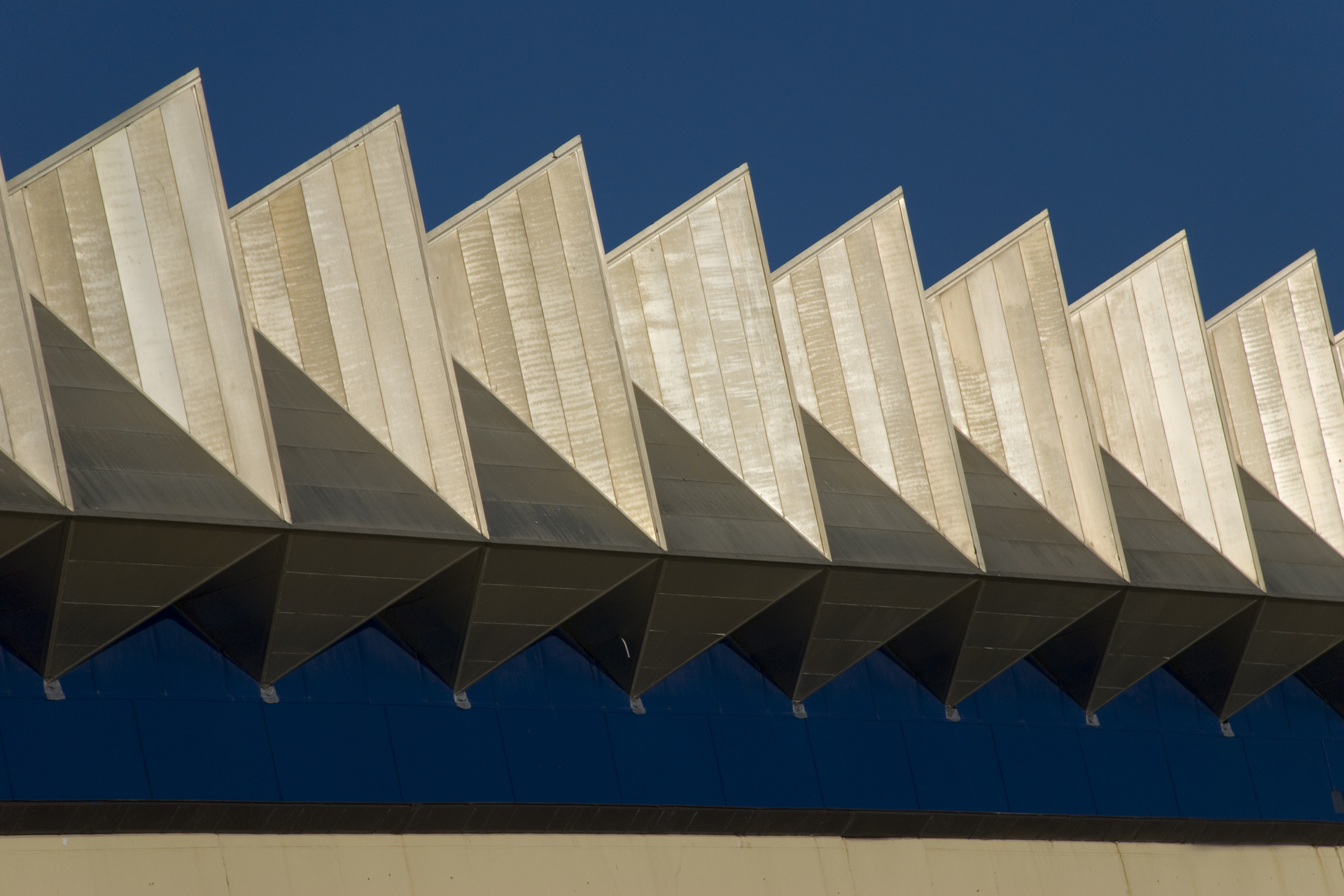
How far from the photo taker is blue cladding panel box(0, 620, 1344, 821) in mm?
18234

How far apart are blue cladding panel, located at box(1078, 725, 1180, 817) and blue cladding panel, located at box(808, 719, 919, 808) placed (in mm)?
3668

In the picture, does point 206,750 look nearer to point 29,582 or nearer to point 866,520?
point 29,582

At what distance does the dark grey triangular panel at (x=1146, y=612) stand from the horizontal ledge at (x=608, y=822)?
224cm

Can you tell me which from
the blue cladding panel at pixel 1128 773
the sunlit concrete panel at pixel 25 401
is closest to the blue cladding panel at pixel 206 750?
the sunlit concrete panel at pixel 25 401

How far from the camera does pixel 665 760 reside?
2214 cm

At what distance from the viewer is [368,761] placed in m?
19.8

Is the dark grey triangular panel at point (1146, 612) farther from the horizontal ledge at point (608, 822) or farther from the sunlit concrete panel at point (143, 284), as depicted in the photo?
the sunlit concrete panel at point (143, 284)

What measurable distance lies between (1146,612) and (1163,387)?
13.5ft

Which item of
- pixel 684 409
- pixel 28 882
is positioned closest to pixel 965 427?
pixel 684 409

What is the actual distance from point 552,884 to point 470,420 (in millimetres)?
5869

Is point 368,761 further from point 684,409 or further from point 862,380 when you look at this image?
point 862,380

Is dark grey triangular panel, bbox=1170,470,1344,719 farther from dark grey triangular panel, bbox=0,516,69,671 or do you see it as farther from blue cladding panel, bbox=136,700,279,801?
dark grey triangular panel, bbox=0,516,69,671

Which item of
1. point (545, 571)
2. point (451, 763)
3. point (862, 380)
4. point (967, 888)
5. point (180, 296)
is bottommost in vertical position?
point (967, 888)

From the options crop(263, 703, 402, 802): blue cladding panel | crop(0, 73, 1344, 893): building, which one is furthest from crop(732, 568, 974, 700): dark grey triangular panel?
crop(263, 703, 402, 802): blue cladding panel
